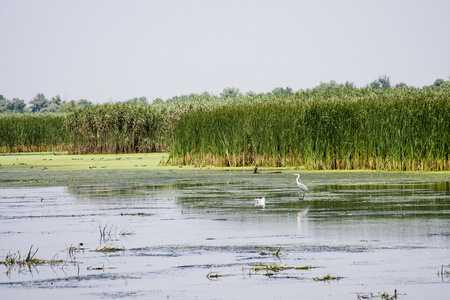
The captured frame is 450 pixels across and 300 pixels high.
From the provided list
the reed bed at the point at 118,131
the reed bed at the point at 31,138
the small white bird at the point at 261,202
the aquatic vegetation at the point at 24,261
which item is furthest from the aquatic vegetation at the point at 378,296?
the reed bed at the point at 31,138

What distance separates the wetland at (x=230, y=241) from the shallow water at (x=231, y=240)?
18mm

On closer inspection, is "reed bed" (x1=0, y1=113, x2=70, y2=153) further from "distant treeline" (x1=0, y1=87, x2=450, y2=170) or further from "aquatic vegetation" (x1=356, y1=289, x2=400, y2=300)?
"aquatic vegetation" (x1=356, y1=289, x2=400, y2=300)

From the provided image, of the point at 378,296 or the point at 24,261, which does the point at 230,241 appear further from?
the point at 378,296

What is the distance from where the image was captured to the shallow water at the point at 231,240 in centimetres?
715

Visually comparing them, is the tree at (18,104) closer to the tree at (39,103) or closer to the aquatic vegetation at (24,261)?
the tree at (39,103)

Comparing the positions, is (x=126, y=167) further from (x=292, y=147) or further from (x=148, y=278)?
(x=148, y=278)

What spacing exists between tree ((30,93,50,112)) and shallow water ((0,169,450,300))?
11936cm

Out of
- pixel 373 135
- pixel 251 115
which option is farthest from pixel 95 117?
pixel 373 135

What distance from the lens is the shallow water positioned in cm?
715

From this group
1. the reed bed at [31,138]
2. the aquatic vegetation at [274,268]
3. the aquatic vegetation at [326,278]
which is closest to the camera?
the aquatic vegetation at [326,278]

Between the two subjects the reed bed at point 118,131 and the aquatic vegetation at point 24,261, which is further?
the reed bed at point 118,131

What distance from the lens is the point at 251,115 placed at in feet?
85.4

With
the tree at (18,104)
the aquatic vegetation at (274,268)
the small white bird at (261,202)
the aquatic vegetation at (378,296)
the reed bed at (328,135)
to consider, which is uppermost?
the tree at (18,104)

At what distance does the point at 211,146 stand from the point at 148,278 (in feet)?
62.9
